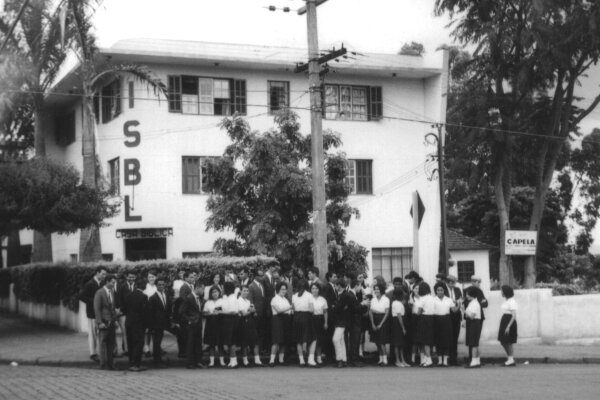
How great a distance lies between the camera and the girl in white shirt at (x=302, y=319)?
708 inches

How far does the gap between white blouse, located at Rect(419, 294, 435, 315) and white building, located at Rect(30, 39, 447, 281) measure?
1437cm

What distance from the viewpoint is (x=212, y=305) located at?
17.9 metres

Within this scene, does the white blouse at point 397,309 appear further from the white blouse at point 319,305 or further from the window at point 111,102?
the window at point 111,102

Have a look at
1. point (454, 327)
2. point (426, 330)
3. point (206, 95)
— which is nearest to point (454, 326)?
point (454, 327)

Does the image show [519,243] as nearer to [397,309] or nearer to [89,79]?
[397,309]

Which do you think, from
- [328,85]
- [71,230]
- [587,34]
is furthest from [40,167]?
[587,34]

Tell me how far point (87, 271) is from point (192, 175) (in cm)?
969

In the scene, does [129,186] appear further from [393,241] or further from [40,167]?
[393,241]

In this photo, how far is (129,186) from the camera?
31.2 metres

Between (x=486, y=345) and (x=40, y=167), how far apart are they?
40.3ft

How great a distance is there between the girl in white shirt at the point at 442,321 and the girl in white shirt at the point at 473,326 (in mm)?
386

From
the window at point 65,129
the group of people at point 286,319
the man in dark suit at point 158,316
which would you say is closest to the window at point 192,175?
the window at point 65,129

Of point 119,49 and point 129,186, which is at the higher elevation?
point 119,49

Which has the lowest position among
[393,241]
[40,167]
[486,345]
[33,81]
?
[486,345]
